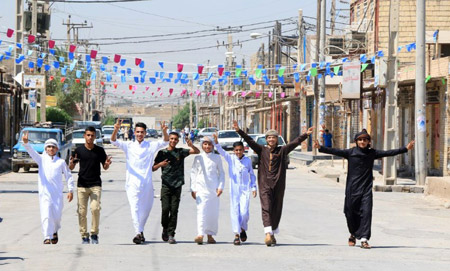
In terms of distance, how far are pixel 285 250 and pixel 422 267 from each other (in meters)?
2.03

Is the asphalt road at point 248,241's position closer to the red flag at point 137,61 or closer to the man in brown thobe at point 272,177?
the man in brown thobe at point 272,177

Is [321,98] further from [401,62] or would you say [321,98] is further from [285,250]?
[285,250]

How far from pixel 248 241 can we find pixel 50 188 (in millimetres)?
2950

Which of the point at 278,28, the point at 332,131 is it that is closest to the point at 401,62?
the point at 332,131

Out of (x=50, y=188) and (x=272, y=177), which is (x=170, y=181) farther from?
(x=50, y=188)

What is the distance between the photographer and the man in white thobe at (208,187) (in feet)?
40.5

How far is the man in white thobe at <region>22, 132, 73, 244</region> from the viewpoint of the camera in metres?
12.2

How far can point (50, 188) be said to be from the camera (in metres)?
12.3

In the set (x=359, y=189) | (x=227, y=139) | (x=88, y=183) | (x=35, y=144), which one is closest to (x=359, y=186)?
(x=359, y=189)

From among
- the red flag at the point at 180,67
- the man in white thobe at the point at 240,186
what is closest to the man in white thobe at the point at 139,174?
the man in white thobe at the point at 240,186

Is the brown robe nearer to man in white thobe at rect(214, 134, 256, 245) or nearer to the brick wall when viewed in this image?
man in white thobe at rect(214, 134, 256, 245)

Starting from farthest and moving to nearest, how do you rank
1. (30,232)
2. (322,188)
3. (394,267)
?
(322,188), (30,232), (394,267)

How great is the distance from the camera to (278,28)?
62.1m

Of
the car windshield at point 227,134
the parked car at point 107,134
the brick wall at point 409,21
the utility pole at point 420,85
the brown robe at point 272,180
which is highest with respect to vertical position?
the brick wall at point 409,21
